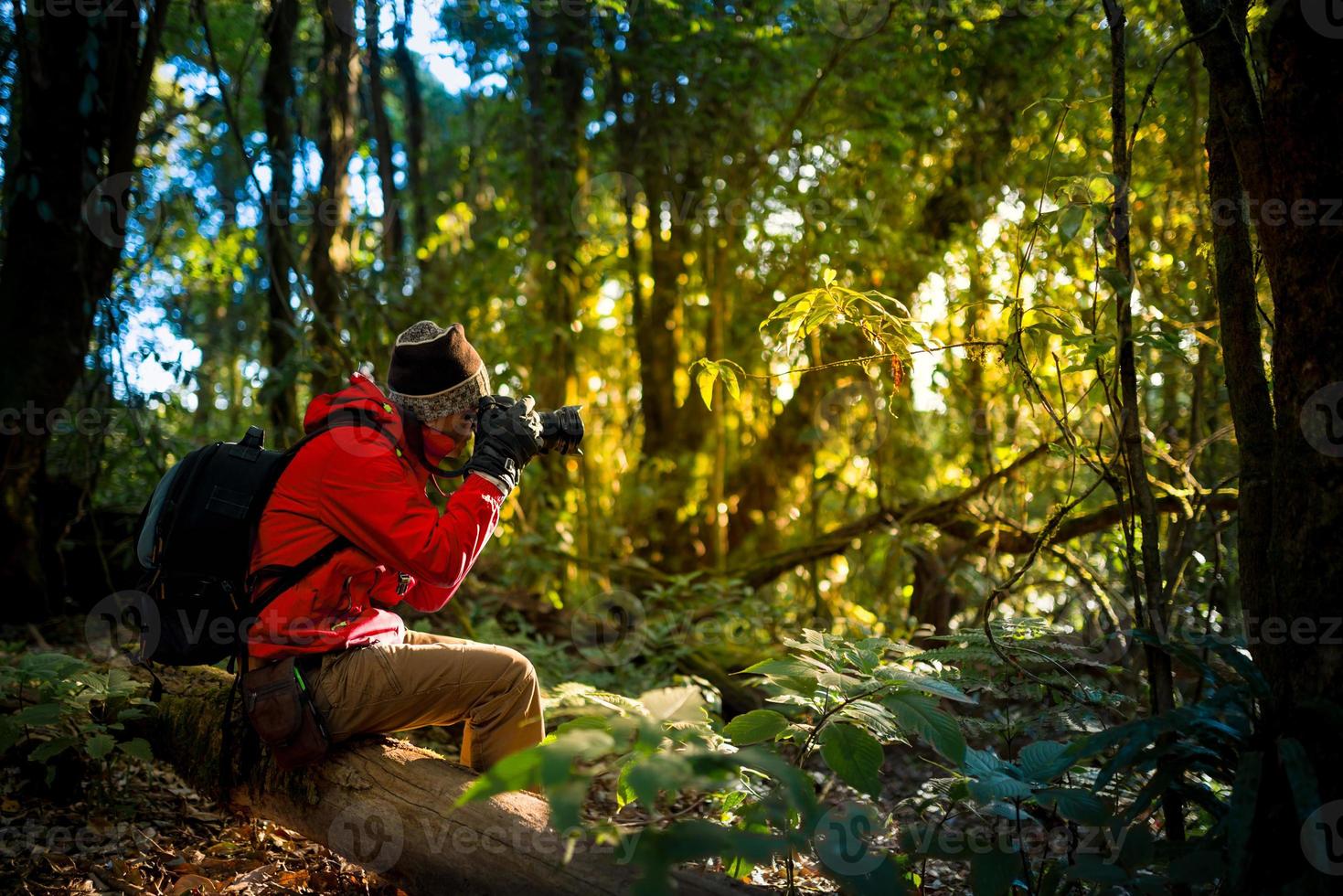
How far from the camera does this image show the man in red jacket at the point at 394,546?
2725mm

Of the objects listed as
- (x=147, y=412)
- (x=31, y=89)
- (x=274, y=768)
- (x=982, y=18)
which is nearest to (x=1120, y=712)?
(x=274, y=768)

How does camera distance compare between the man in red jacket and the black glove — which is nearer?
the man in red jacket

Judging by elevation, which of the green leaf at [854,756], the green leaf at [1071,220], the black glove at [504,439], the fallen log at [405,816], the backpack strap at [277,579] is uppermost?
the green leaf at [1071,220]

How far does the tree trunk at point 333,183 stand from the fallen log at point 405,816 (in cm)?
274

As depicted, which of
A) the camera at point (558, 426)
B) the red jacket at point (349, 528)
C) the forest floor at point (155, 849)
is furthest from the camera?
the camera at point (558, 426)

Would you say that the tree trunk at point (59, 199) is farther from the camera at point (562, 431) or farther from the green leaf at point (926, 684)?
the green leaf at point (926, 684)

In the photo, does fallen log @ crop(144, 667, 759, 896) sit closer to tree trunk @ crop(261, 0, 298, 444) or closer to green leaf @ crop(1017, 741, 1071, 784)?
green leaf @ crop(1017, 741, 1071, 784)

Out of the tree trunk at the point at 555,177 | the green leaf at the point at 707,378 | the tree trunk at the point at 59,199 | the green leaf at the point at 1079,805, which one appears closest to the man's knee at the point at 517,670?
the green leaf at the point at 707,378

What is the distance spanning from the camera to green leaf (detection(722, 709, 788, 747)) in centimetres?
222

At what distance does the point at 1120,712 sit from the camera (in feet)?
11.7

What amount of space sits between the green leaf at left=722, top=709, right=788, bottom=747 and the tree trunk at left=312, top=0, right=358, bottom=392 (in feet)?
12.3

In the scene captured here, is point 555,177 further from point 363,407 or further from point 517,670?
point 517,670

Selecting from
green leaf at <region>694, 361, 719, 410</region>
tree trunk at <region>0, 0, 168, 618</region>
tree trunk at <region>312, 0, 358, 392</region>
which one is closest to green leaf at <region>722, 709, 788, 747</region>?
green leaf at <region>694, 361, 719, 410</region>

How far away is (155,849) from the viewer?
10.1ft
